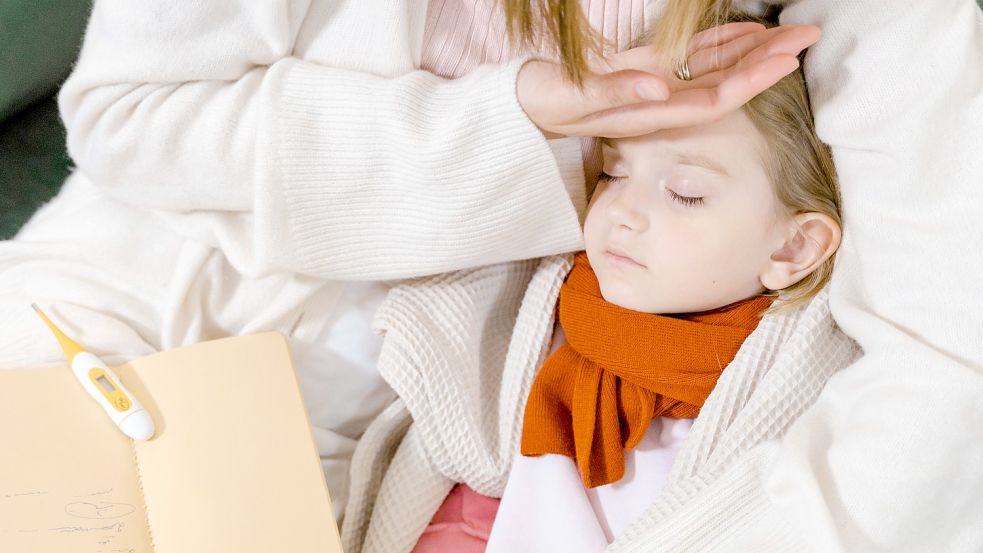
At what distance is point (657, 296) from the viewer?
3.08 ft

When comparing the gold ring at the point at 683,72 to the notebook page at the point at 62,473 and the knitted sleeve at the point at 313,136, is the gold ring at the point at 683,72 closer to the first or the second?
the knitted sleeve at the point at 313,136

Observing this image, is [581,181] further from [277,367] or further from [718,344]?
[277,367]

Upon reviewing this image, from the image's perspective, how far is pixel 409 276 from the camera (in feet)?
3.22

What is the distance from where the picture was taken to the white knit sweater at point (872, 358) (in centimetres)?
78

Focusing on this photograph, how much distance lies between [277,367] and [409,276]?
0.18 meters

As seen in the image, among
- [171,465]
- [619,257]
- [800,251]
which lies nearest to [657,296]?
[619,257]

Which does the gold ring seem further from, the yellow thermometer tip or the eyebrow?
the yellow thermometer tip

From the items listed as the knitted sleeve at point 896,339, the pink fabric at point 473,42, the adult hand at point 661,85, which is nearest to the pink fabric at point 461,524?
the pink fabric at point 473,42

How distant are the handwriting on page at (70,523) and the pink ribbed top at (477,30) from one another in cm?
57

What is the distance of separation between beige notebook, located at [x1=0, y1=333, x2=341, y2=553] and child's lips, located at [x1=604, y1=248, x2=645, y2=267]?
0.37 meters

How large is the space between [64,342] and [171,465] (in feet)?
0.61

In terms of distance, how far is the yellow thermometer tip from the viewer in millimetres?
882

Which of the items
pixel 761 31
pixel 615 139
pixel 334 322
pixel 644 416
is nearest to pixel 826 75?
pixel 761 31

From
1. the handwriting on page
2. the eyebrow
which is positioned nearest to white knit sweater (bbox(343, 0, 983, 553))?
the eyebrow
